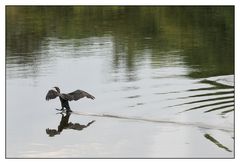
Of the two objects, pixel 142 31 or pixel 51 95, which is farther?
pixel 142 31

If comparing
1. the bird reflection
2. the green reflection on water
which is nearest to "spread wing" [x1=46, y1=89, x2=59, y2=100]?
the bird reflection

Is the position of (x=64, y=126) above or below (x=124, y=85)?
below

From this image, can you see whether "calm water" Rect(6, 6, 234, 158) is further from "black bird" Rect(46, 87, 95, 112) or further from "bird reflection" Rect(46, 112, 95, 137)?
"black bird" Rect(46, 87, 95, 112)

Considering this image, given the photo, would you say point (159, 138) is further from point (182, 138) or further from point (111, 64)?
point (111, 64)

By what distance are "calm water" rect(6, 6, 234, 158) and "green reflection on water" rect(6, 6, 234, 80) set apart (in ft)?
0.17

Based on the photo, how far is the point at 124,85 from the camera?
61.3 feet

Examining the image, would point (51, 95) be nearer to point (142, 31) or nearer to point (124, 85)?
point (124, 85)

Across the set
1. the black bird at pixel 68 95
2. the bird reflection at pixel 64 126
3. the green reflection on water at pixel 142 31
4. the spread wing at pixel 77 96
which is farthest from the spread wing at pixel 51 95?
the green reflection on water at pixel 142 31

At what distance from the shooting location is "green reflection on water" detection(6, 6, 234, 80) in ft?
75.9

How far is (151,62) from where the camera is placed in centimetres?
2244

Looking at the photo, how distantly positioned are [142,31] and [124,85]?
11.5m

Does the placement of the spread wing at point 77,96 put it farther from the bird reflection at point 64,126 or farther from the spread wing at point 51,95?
the bird reflection at point 64,126

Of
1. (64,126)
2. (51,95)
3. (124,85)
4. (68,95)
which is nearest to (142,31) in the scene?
(124,85)

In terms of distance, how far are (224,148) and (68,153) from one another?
2.86 m
